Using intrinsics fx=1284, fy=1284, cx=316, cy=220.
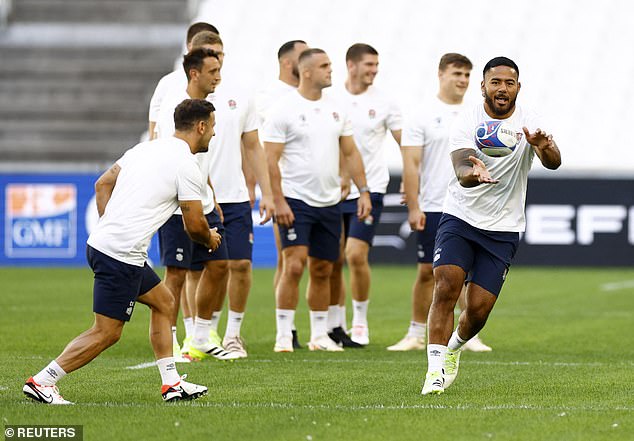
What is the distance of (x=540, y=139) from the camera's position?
7.45 m

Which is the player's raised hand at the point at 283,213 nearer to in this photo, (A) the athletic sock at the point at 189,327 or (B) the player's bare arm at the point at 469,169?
(A) the athletic sock at the point at 189,327

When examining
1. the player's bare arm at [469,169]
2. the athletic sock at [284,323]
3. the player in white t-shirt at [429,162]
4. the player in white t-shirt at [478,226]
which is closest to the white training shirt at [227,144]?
the athletic sock at [284,323]

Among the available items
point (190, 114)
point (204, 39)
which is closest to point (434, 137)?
point (204, 39)

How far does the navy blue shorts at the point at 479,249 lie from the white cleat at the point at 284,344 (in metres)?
2.82

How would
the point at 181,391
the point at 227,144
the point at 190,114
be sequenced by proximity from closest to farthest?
the point at 181,391
the point at 190,114
the point at 227,144

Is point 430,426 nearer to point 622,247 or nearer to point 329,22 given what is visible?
point 622,247

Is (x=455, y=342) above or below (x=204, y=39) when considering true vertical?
below

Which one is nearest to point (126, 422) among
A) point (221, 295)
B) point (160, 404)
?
point (160, 404)

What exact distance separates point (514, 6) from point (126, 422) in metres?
25.4

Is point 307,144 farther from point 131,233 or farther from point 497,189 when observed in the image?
point 131,233

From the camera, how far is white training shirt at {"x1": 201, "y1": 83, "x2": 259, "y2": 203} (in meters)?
10.1

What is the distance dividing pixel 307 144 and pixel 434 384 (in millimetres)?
3573

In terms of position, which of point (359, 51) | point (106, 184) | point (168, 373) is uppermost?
point (359, 51)

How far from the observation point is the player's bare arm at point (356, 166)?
1095cm
